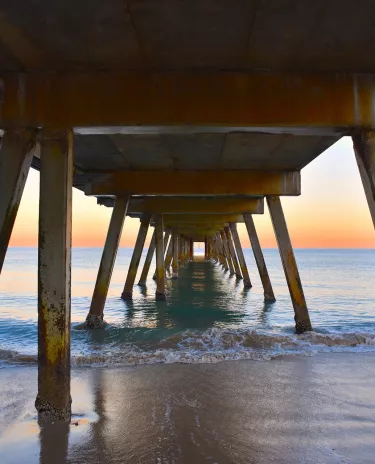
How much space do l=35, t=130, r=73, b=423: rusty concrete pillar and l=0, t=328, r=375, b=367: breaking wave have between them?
2485mm

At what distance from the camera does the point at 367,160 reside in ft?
14.4

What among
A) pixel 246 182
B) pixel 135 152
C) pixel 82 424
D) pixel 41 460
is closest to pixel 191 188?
pixel 246 182

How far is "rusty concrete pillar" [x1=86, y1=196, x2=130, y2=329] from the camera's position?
961cm

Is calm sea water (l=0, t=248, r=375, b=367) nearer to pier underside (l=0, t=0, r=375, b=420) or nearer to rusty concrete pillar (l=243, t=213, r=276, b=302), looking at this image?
rusty concrete pillar (l=243, t=213, r=276, b=302)

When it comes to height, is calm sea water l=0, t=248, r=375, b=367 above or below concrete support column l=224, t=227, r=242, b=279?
below

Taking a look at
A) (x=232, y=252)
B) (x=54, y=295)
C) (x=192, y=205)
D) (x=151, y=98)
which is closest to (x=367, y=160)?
(x=151, y=98)

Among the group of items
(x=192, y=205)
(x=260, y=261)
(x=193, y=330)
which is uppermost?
(x=192, y=205)

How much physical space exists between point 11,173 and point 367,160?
353 centimetres

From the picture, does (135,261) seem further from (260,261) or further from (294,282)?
(294,282)

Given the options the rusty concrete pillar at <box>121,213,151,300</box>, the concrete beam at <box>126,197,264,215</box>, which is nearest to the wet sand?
the concrete beam at <box>126,197,264,215</box>

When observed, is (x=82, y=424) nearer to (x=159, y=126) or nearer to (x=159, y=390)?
(x=159, y=390)

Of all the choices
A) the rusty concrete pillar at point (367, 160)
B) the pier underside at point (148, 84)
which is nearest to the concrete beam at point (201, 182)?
the pier underside at point (148, 84)

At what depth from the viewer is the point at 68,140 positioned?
167 inches

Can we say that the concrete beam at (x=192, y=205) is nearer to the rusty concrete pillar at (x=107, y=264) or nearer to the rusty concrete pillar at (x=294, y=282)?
the rusty concrete pillar at (x=107, y=264)
